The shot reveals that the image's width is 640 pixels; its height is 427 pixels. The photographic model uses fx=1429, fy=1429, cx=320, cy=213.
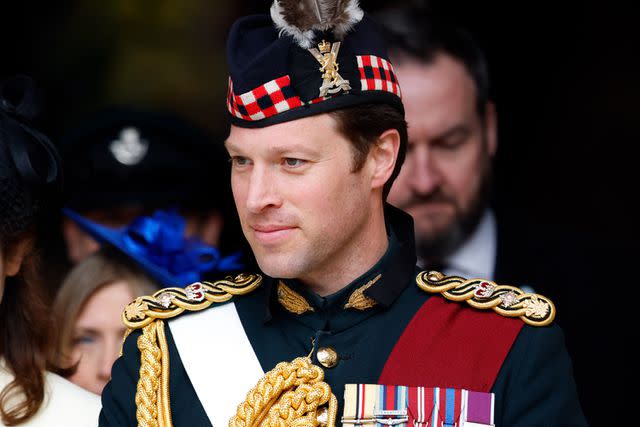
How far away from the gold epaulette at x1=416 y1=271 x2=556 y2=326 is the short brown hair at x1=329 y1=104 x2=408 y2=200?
34 centimetres

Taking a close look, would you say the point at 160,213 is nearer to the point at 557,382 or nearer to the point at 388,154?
the point at 388,154

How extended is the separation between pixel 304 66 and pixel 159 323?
714 mm

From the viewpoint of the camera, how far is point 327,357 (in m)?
3.32

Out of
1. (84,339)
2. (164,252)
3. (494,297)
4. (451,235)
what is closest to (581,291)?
(451,235)

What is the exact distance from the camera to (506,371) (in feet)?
10.5

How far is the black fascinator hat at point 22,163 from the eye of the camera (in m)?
3.58

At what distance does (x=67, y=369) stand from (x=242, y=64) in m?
1.31

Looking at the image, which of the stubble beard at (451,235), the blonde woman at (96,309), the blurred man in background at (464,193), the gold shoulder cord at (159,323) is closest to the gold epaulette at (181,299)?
the gold shoulder cord at (159,323)

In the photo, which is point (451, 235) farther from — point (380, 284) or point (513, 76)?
point (380, 284)

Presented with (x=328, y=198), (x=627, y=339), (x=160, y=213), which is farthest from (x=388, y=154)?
(x=627, y=339)

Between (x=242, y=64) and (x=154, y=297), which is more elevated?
(x=242, y=64)

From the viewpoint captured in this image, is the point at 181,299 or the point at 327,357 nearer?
the point at 327,357

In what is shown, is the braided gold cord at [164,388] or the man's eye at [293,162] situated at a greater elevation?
the man's eye at [293,162]

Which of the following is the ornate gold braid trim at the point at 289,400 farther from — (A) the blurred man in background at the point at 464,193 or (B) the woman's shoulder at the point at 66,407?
(A) the blurred man in background at the point at 464,193
